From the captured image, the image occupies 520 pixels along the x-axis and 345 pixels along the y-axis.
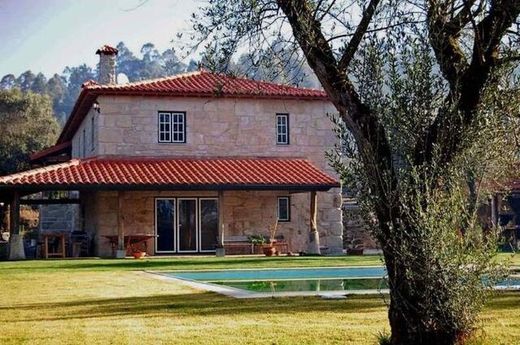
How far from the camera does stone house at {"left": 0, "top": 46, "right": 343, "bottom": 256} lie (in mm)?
25594

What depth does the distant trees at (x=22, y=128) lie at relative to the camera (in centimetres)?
4569

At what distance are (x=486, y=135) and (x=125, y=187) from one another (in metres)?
→ 19.2

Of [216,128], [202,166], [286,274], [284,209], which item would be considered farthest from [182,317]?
[284,209]

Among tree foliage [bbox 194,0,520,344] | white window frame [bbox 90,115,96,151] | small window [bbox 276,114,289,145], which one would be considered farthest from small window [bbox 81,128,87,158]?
tree foliage [bbox 194,0,520,344]

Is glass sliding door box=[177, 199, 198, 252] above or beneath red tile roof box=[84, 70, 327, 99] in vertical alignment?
beneath

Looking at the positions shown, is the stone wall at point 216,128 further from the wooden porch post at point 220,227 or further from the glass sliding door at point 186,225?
the wooden porch post at point 220,227

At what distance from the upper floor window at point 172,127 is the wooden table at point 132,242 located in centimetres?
378

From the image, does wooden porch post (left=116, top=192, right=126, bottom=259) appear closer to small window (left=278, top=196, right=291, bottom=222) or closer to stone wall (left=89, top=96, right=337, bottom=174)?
stone wall (left=89, top=96, right=337, bottom=174)

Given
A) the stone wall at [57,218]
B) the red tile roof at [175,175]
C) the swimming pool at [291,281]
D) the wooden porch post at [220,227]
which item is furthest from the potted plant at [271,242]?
the stone wall at [57,218]

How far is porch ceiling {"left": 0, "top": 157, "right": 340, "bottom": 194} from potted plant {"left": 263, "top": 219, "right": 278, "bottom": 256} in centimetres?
192

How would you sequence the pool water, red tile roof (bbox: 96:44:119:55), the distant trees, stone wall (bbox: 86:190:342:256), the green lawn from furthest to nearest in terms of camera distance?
the distant trees → red tile roof (bbox: 96:44:119:55) → stone wall (bbox: 86:190:342:256) → the pool water → the green lawn

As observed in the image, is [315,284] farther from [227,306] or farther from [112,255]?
[112,255]

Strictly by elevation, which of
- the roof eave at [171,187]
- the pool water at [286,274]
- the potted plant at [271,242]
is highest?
the roof eave at [171,187]

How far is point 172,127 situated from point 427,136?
21933mm
